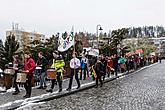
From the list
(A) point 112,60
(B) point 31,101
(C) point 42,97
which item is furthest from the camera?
(A) point 112,60

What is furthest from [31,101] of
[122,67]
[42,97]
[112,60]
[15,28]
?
[15,28]

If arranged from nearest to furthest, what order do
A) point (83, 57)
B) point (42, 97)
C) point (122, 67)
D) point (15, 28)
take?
point (42, 97) < point (83, 57) < point (122, 67) < point (15, 28)

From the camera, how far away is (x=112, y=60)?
27.5 m

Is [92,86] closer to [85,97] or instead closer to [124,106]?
[85,97]

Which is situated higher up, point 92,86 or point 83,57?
point 83,57

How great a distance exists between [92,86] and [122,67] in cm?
1461

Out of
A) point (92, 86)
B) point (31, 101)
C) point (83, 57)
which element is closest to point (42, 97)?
point (31, 101)

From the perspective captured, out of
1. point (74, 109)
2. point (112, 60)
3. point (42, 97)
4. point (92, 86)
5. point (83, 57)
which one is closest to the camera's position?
point (74, 109)

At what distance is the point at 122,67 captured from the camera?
32219mm

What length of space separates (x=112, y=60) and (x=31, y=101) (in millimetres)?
16421

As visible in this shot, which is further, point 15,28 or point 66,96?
Answer: point 15,28

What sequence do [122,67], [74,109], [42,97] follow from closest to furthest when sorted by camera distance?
[74,109] → [42,97] → [122,67]

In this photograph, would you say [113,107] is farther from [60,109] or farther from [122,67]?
[122,67]

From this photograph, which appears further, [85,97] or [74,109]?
[85,97]
